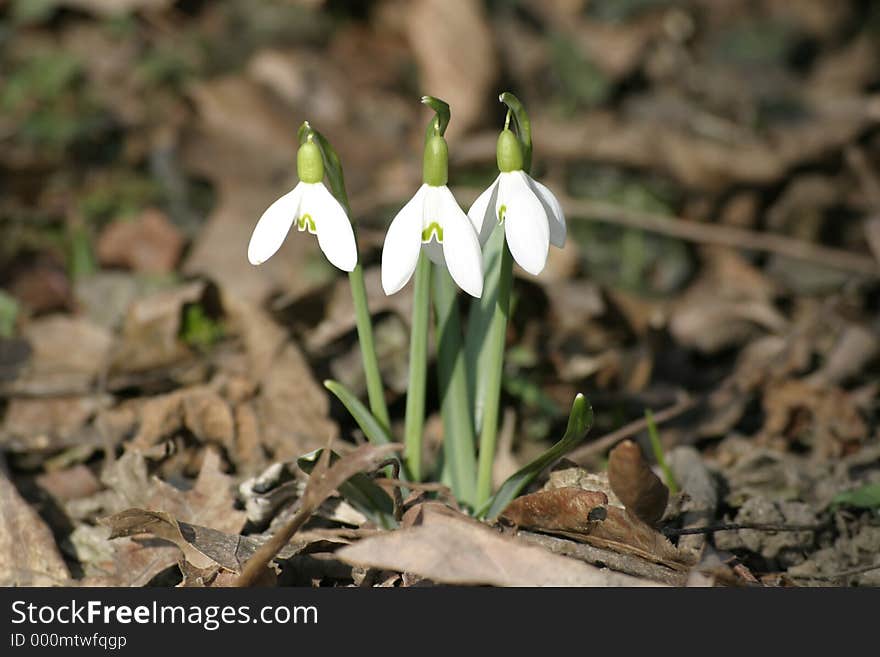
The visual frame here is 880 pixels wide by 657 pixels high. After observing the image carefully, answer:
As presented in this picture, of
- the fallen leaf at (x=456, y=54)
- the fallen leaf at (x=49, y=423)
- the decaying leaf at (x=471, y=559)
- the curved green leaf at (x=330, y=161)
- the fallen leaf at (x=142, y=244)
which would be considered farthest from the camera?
the fallen leaf at (x=456, y=54)

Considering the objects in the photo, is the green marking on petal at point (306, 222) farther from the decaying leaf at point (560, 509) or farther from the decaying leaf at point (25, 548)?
the decaying leaf at point (25, 548)

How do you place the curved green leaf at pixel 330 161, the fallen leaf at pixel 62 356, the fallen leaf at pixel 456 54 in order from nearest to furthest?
the curved green leaf at pixel 330 161, the fallen leaf at pixel 62 356, the fallen leaf at pixel 456 54

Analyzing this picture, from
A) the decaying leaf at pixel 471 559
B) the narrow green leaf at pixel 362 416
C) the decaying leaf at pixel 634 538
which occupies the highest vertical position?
the narrow green leaf at pixel 362 416

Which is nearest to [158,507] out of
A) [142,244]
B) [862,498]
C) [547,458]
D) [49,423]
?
[49,423]

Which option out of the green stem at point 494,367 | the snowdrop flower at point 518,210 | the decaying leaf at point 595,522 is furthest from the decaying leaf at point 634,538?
the snowdrop flower at point 518,210

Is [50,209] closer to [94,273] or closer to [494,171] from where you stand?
[94,273]

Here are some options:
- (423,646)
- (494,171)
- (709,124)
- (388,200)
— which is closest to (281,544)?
(423,646)

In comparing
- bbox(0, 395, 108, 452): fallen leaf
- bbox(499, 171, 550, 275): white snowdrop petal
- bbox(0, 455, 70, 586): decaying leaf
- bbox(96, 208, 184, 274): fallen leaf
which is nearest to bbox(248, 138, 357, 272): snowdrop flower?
bbox(499, 171, 550, 275): white snowdrop petal
